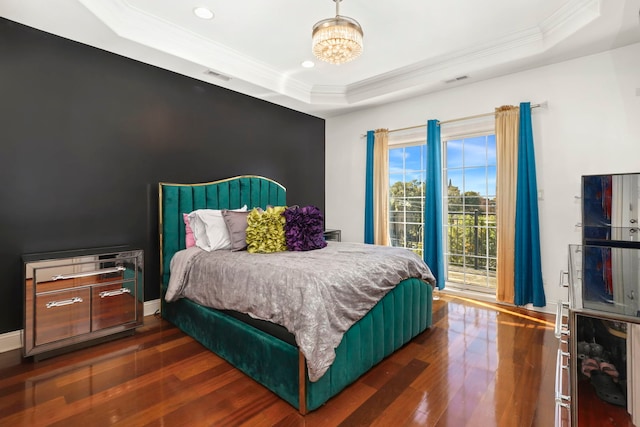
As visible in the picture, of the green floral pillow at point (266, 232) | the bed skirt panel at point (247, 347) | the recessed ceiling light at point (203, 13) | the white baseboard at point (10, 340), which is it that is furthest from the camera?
the green floral pillow at point (266, 232)

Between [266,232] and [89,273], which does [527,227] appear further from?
[89,273]

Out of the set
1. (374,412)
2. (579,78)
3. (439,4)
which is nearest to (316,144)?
(439,4)

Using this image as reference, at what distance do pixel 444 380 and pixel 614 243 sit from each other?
1.82 metres

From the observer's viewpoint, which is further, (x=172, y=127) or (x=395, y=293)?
(x=172, y=127)

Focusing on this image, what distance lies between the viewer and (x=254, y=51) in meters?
3.45

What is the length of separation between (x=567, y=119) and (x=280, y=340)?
3539 millimetres

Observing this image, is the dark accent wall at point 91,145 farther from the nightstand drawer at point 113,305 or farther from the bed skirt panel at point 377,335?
the bed skirt panel at point 377,335

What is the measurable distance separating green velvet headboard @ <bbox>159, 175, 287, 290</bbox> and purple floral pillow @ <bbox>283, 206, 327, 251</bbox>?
113cm

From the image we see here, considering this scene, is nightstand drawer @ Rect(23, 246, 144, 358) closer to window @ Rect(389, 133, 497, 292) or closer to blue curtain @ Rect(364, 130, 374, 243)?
blue curtain @ Rect(364, 130, 374, 243)

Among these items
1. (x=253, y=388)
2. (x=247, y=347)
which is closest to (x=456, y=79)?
(x=247, y=347)

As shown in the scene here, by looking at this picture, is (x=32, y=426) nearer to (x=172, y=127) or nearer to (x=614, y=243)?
(x=172, y=127)

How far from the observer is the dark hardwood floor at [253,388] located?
171 centimetres

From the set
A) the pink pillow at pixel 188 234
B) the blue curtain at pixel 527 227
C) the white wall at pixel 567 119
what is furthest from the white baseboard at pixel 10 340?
the white wall at pixel 567 119

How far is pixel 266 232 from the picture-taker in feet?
9.37
